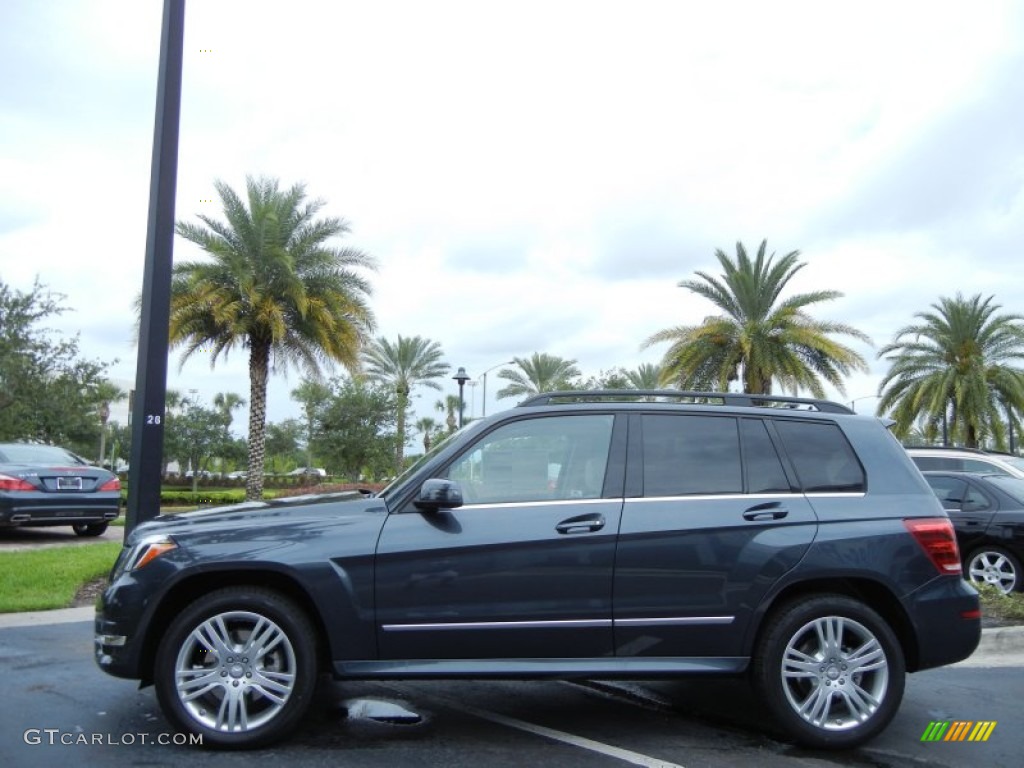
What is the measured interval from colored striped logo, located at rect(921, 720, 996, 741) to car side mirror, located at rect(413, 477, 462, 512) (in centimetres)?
289

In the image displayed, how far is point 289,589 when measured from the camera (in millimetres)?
4727

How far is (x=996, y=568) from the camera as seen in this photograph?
9781 millimetres

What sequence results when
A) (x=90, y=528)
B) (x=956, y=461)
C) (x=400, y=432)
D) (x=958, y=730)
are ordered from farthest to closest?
1. (x=400, y=432)
2. (x=90, y=528)
3. (x=956, y=461)
4. (x=958, y=730)

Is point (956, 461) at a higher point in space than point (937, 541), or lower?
higher

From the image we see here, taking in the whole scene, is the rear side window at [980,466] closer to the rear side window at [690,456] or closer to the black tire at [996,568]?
the black tire at [996,568]

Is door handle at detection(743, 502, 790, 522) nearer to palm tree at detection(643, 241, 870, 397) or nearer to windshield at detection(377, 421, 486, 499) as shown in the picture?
windshield at detection(377, 421, 486, 499)

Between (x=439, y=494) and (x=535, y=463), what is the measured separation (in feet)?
2.03

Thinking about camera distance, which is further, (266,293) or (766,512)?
(266,293)

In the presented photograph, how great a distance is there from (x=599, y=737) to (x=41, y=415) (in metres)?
26.7

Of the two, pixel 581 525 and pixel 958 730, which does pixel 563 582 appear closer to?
pixel 581 525

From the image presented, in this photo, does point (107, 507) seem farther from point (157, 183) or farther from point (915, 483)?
point (915, 483)

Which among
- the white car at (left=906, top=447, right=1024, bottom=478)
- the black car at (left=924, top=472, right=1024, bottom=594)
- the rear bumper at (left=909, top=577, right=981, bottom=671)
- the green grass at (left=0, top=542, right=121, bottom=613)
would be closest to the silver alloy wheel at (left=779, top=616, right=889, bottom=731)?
the rear bumper at (left=909, top=577, right=981, bottom=671)

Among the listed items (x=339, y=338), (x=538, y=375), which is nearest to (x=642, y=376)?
(x=538, y=375)

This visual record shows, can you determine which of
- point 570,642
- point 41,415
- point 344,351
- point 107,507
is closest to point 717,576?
point 570,642
